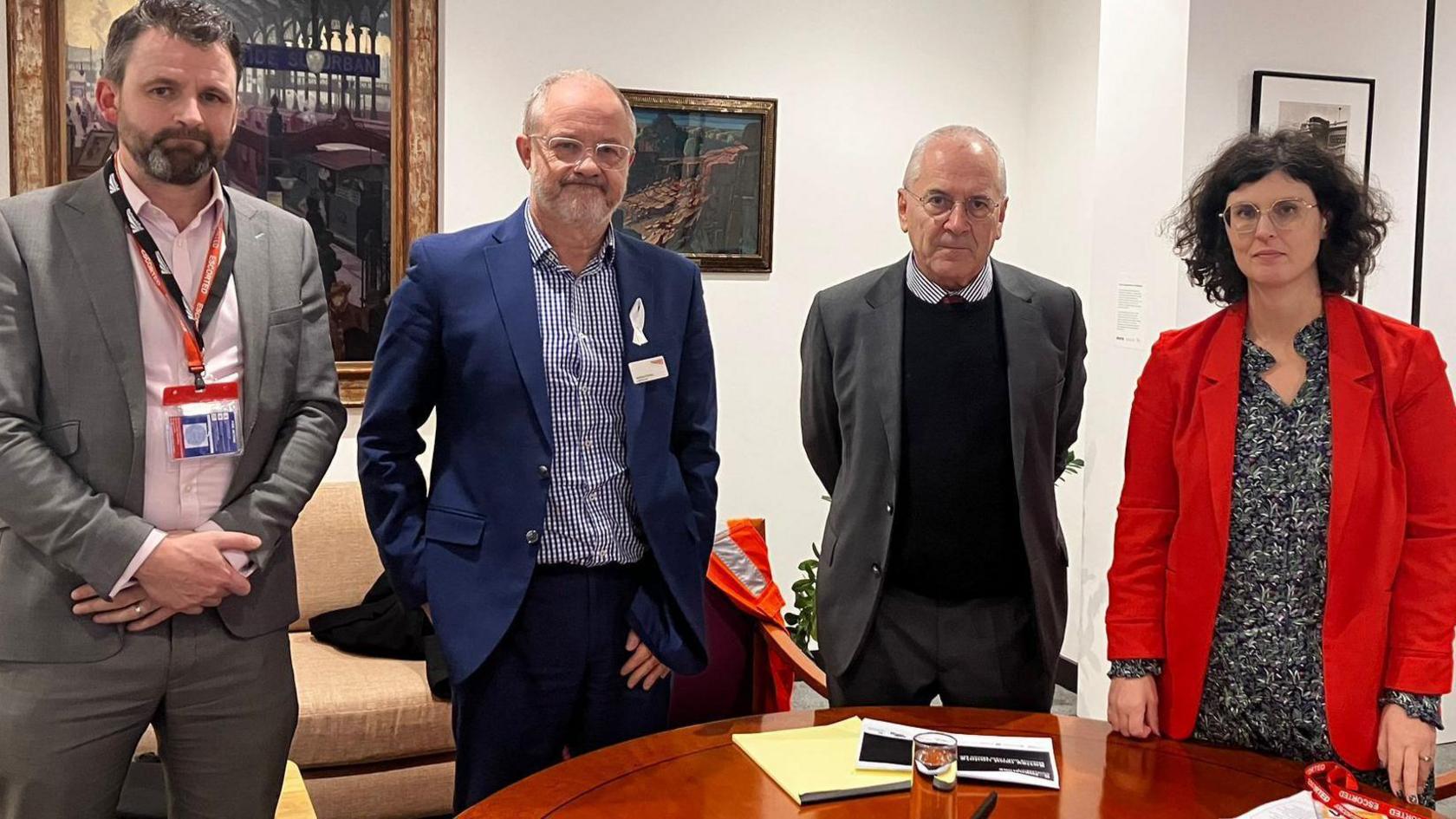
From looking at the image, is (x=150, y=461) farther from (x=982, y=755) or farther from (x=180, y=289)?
(x=982, y=755)

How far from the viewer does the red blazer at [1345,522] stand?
1.88 m

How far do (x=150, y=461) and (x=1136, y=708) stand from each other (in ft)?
5.50

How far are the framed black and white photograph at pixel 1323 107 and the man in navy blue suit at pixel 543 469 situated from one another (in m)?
2.33

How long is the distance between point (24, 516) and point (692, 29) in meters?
3.44

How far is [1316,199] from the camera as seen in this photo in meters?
2.00

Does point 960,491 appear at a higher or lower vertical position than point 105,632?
higher

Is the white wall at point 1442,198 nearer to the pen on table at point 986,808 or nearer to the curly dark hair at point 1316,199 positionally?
the curly dark hair at point 1316,199

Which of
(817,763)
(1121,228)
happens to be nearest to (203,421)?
(817,763)

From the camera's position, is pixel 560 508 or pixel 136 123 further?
pixel 560 508

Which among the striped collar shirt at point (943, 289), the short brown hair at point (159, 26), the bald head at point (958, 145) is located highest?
the short brown hair at point (159, 26)

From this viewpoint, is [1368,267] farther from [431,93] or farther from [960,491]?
[431,93]

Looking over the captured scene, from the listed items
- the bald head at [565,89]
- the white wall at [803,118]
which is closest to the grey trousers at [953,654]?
the bald head at [565,89]

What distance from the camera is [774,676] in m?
3.49

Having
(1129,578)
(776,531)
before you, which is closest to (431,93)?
(776,531)
